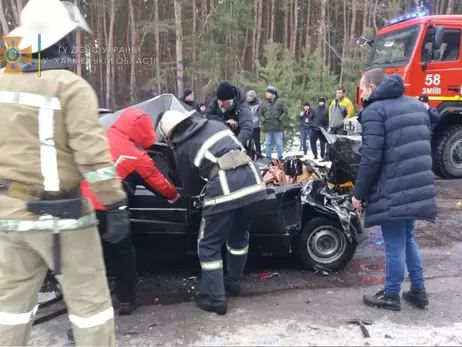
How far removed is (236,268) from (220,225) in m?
0.55

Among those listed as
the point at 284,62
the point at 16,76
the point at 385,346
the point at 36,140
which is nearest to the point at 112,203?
the point at 36,140

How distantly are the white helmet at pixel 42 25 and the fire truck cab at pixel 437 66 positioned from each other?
21.3 ft

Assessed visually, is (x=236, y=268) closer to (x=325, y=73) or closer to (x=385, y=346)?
(x=385, y=346)

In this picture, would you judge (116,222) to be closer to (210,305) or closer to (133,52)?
(210,305)

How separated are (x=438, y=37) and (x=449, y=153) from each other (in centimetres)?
204

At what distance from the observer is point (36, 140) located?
2135mm

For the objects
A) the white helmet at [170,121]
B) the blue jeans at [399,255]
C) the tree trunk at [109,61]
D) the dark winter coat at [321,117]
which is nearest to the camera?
the blue jeans at [399,255]

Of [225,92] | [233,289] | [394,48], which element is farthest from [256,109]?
[233,289]

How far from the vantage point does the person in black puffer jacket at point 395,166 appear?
3145 mm

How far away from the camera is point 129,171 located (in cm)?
333

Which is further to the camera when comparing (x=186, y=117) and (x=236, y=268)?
(x=236, y=268)

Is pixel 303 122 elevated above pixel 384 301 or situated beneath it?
elevated above

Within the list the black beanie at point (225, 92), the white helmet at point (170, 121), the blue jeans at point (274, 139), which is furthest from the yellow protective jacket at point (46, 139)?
the blue jeans at point (274, 139)

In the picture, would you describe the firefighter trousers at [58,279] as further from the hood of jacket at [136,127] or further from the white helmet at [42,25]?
the hood of jacket at [136,127]
